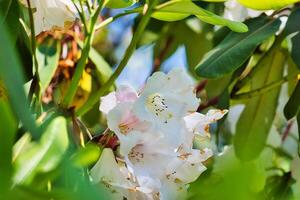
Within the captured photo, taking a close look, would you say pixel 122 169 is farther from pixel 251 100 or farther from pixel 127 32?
pixel 127 32

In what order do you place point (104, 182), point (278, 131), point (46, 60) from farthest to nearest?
point (278, 131) → point (46, 60) → point (104, 182)

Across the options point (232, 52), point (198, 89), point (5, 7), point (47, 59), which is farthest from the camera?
point (198, 89)

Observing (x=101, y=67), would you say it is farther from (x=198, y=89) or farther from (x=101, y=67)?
(x=198, y=89)

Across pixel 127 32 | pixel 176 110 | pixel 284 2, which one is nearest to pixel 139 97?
pixel 176 110

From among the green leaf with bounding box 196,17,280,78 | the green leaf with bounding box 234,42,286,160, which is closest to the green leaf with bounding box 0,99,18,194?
the green leaf with bounding box 196,17,280,78

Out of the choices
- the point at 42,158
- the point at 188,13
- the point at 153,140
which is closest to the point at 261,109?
the point at 188,13

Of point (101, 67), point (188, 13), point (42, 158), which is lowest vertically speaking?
point (101, 67)
